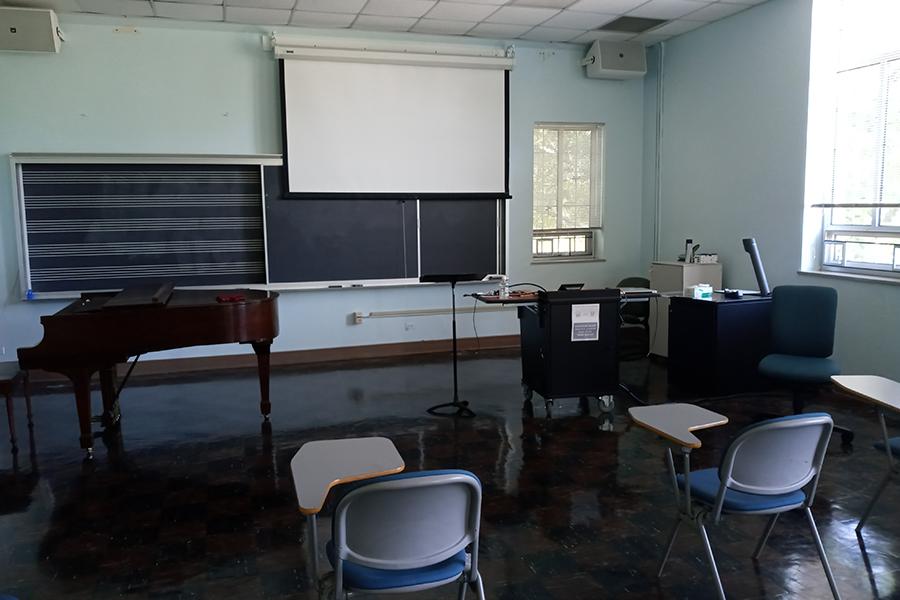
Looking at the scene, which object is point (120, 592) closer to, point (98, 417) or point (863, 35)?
point (98, 417)

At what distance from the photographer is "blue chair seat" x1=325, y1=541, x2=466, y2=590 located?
2.02 m

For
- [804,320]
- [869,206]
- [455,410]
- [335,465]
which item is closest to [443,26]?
[455,410]

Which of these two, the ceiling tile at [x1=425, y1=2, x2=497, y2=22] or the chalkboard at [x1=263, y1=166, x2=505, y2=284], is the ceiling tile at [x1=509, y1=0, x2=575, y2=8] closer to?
the ceiling tile at [x1=425, y1=2, x2=497, y2=22]

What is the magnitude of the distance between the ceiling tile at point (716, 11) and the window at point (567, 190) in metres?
1.53

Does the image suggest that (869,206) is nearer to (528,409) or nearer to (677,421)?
(528,409)

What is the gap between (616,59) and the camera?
23.2 feet

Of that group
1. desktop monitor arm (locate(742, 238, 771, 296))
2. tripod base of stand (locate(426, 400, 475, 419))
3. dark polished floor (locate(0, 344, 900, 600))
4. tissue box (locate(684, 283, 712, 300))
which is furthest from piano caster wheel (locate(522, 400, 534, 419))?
desktop monitor arm (locate(742, 238, 771, 296))

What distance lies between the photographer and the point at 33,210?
5.85 metres

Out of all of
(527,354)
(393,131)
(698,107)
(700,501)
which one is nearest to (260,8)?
(393,131)

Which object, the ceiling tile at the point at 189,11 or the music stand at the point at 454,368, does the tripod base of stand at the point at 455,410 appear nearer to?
the music stand at the point at 454,368

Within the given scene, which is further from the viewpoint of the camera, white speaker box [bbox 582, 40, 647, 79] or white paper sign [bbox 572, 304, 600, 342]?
white speaker box [bbox 582, 40, 647, 79]

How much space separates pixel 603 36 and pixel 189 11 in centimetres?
394

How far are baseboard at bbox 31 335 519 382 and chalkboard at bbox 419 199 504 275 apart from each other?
775 mm

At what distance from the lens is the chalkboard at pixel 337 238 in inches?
252
